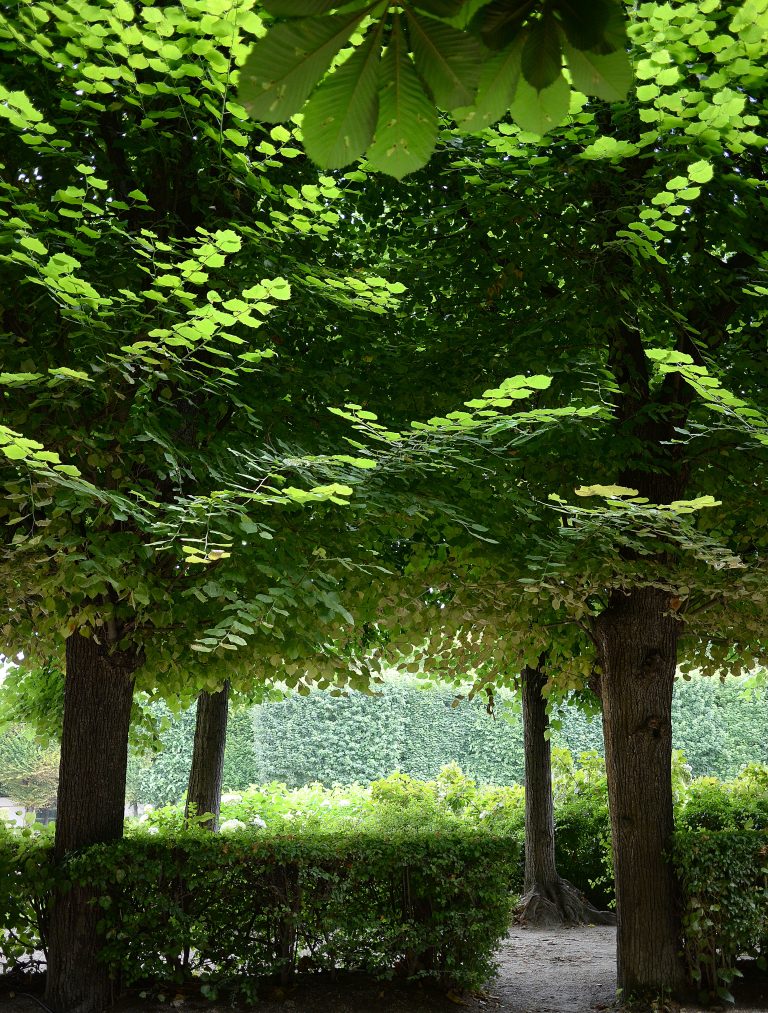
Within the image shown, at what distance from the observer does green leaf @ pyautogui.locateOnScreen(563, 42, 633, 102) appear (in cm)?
128

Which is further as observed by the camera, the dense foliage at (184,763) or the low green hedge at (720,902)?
the dense foliage at (184,763)

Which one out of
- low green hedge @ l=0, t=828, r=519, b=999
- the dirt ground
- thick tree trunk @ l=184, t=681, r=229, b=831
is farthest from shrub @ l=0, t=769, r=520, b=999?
thick tree trunk @ l=184, t=681, r=229, b=831

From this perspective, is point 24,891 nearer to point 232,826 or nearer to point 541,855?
point 232,826

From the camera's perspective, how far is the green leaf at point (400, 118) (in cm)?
125

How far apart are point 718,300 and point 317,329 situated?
3023mm

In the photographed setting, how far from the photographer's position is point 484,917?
7.39 meters

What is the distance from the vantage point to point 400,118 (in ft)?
4.19

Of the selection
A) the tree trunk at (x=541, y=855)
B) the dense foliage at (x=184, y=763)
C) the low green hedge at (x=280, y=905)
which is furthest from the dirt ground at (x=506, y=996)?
the dense foliage at (x=184, y=763)

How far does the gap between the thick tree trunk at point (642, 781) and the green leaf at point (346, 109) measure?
21.8ft

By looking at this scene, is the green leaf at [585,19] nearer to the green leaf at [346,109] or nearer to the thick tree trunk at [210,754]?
the green leaf at [346,109]

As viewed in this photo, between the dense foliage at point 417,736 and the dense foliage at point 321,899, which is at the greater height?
the dense foliage at point 417,736

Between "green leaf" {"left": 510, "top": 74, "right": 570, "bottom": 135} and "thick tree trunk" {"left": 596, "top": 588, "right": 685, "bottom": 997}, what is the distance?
254 inches

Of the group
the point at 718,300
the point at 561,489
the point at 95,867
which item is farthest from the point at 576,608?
the point at 95,867

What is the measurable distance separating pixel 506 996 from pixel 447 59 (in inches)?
324
